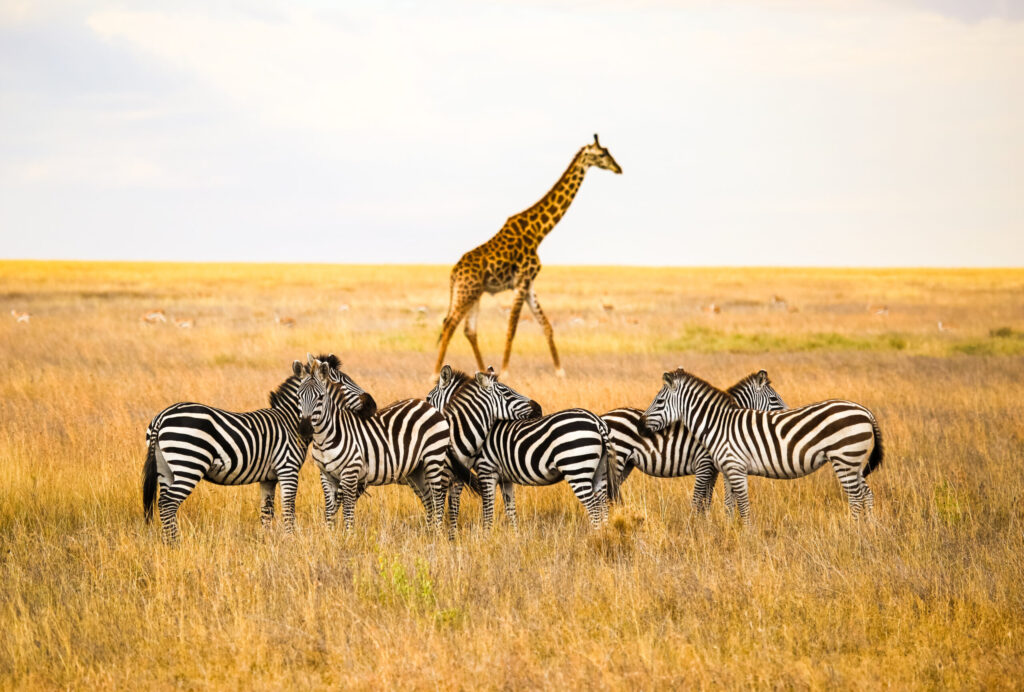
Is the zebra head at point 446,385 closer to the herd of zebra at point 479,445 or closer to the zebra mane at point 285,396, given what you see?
the herd of zebra at point 479,445

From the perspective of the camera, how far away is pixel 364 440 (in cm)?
746

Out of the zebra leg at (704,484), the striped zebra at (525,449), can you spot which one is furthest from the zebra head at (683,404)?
the striped zebra at (525,449)

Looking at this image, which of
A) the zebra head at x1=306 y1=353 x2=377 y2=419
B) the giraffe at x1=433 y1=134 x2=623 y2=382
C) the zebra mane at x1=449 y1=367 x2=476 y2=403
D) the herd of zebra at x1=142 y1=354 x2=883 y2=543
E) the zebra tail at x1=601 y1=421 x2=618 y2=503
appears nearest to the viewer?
the herd of zebra at x1=142 y1=354 x2=883 y2=543

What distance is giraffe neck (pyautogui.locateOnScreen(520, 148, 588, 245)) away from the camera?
58.0 ft

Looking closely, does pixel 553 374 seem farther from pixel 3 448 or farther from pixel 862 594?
pixel 862 594

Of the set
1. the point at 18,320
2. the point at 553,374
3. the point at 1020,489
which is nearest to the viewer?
the point at 1020,489

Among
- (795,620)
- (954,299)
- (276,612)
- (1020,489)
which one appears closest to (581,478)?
(795,620)

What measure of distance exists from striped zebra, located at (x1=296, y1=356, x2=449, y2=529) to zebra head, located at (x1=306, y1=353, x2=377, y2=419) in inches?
0.6

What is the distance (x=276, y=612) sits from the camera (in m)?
5.96

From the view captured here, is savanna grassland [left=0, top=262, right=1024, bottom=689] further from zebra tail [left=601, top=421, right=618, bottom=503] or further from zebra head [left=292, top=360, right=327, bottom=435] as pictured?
zebra head [left=292, top=360, right=327, bottom=435]

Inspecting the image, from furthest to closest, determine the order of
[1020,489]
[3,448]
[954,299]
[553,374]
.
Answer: [954,299], [553,374], [3,448], [1020,489]

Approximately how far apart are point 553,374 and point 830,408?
10442 mm

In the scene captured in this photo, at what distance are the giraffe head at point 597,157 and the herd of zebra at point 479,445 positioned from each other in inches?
398

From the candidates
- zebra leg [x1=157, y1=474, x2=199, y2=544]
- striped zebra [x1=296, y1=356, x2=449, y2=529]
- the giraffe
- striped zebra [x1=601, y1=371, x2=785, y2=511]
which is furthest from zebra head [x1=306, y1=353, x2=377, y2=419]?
the giraffe
